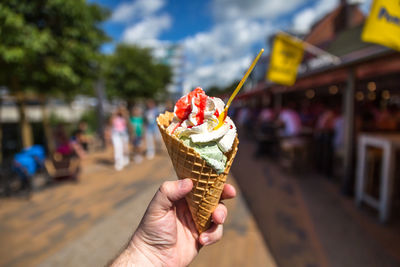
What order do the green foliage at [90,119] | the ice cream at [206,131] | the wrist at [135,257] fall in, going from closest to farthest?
1. the wrist at [135,257]
2. the ice cream at [206,131]
3. the green foliage at [90,119]

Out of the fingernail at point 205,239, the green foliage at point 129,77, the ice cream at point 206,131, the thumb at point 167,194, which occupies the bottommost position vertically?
the fingernail at point 205,239

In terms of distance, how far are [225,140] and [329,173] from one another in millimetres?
5723

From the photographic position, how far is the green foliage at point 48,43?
4562 millimetres

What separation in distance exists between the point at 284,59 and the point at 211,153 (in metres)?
5.75

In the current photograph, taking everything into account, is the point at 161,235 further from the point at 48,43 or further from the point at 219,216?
the point at 48,43

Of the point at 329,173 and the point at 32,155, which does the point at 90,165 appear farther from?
the point at 329,173

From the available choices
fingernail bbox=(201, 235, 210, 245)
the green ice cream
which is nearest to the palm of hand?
fingernail bbox=(201, 235, 210, 245)

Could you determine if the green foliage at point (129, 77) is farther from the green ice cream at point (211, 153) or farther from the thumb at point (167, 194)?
the thumb at point (167, 194)

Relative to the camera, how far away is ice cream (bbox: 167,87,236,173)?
1564 millimetres

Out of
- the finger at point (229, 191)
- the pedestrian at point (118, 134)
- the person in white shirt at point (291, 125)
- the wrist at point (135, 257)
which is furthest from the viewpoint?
the pedestrian at point (118, 134)

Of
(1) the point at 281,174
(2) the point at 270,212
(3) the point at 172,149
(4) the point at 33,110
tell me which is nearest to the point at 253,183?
(1) the point at 281,174

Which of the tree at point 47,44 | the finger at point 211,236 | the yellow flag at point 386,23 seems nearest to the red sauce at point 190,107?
the finger at point 211,236

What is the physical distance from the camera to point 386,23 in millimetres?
2941

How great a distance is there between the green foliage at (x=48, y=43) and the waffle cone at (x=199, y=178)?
4764 millimetres
